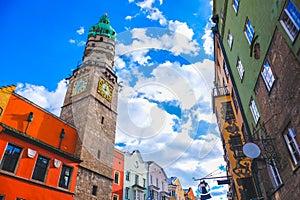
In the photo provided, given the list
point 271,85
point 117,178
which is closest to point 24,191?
point 117,178

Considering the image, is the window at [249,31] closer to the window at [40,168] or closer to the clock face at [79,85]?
the window at [40,168]

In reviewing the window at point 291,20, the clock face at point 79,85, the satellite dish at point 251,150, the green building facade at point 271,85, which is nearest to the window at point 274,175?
the green building facade at point 271,85

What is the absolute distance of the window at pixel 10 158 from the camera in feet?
50.3

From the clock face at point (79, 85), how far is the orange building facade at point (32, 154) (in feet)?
23.8

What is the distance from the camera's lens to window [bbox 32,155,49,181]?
56.2 feet

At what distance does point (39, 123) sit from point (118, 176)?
1290cm

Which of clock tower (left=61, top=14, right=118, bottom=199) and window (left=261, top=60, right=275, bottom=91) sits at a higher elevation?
clock tower (left=61, top=14, right=118, bottom=199)

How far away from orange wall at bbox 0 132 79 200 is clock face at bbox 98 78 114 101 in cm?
1155

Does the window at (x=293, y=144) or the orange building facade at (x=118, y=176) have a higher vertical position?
the orange building facade at (x=118, y=176)

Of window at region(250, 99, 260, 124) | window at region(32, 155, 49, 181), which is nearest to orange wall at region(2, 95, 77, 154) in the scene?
window at region(32, 155, 49, 181)

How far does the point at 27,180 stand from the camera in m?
16.1

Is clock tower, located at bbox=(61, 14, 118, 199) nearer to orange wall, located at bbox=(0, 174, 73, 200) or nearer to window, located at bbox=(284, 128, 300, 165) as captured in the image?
orange wall, located at bbox=(0, 174, 73, 200)

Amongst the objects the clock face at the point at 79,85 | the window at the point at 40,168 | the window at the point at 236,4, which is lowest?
the window at the point at 40,168

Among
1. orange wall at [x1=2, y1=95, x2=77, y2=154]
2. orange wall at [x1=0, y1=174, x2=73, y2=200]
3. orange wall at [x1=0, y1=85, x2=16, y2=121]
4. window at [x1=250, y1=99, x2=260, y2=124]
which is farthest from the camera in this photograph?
orange wall at [x1=2, y1=95, x2=77, y2=154]
